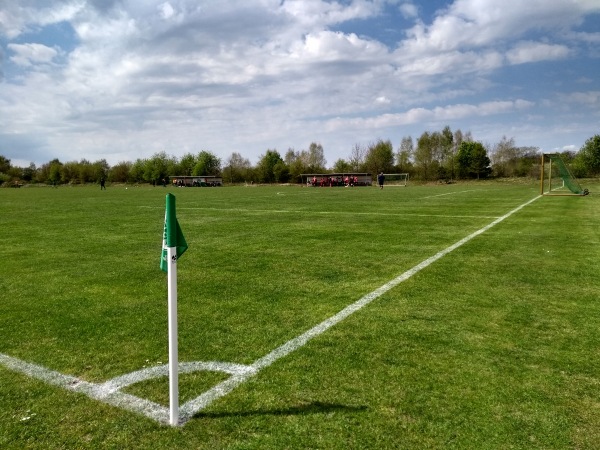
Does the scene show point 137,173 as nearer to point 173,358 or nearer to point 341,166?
point 341,166

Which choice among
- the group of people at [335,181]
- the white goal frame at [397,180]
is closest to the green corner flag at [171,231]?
the group of people at [335,181]

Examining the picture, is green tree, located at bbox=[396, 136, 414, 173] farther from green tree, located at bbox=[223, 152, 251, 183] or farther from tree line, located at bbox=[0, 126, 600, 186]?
green tree, located at bbox=[223, 152, 251, 183]

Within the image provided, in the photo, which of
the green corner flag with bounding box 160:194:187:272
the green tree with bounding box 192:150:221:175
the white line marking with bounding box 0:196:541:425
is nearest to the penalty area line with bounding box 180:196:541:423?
the white line marking with bounding box 0:196:541:425

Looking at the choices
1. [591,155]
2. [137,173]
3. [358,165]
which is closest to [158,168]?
[137,173]

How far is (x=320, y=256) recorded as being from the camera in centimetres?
829

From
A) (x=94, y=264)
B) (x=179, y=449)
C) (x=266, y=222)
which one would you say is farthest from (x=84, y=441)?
(x=266, y=222)

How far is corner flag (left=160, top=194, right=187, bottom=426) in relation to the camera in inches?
108

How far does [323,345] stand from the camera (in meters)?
4.00

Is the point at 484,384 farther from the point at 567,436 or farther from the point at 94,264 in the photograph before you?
the point at 94,264

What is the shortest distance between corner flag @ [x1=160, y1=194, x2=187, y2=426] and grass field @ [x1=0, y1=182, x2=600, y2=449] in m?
0.16

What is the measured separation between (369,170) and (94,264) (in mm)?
89879

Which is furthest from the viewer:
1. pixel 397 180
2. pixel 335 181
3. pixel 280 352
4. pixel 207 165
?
pixel 207 165

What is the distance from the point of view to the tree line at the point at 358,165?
81.9 meters

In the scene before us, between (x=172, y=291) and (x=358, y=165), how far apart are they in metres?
99.5
